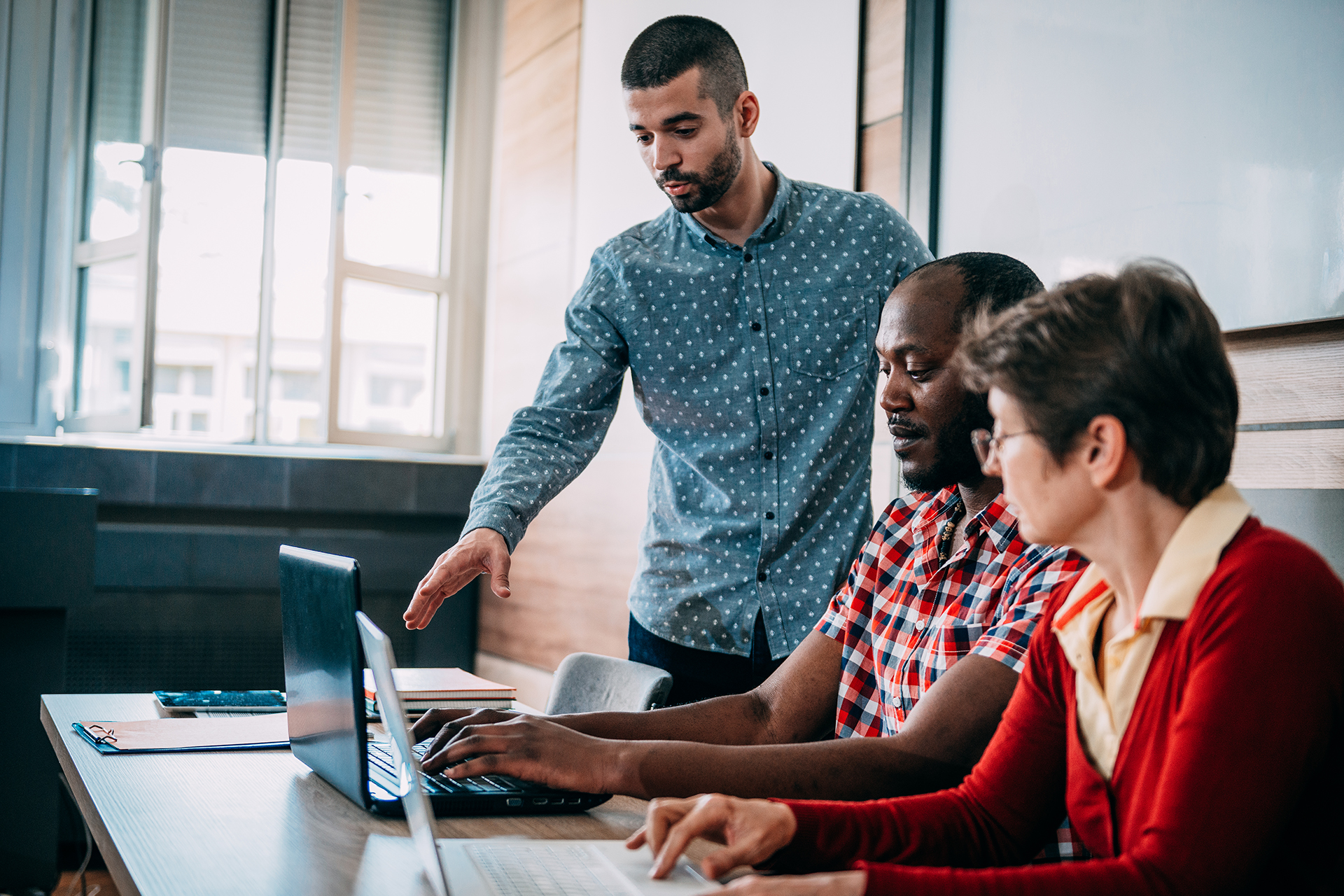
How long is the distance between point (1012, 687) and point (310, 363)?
3.77m

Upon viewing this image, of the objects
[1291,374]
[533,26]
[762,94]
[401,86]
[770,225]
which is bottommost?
[1291,374]

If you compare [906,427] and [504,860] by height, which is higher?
[906,427]

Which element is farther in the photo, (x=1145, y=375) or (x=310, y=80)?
(x=310, y=80)

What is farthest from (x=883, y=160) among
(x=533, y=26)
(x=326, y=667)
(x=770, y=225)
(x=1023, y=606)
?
(x=533, y=26)

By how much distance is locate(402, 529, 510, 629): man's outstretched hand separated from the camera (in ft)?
4.62

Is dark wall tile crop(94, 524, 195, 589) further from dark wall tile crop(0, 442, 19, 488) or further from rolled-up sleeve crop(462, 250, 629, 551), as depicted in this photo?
rolled-up sleeve crop(462, 250, 629, 551)

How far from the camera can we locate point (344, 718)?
111cm

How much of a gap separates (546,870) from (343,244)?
3691 mm

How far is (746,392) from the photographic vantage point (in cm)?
191

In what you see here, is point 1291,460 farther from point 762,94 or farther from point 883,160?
point 762,94

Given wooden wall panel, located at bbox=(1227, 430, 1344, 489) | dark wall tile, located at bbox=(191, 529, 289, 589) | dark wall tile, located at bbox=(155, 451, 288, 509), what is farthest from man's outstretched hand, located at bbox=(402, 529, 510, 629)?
dark wall tile, located at bbox=(155, 451, 288, 509)

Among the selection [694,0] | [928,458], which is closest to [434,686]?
[928,458]

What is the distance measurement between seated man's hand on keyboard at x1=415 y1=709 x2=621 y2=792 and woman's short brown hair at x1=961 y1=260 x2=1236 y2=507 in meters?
0.52

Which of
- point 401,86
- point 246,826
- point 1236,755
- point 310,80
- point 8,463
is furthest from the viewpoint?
point 401,86
